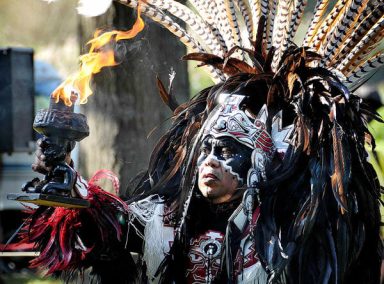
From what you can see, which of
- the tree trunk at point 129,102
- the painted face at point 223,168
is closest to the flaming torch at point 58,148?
the painted face at point 223,168

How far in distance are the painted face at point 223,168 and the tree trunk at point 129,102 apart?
201cm

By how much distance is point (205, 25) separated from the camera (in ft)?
17.0

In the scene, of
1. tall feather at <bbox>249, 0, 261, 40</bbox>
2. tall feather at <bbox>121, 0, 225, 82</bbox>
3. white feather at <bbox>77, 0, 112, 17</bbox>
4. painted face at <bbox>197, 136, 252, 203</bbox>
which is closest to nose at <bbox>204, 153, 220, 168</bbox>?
painted face at <bbox>197, 136, 252, 203</bbox>

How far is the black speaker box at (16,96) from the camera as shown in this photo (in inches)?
441

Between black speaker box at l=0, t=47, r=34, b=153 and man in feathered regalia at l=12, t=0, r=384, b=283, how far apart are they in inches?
248

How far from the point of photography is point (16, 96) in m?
11.2

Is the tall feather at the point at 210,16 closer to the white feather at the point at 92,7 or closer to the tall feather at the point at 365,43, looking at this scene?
the white feather at the point at 92,7

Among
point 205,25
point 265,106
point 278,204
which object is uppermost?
point 205,25

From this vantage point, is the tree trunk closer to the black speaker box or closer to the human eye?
the human eye

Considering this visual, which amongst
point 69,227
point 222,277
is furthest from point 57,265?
point 222,277

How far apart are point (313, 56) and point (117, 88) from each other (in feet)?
7.28

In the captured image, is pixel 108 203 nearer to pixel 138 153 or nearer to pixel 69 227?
pixel 69 227

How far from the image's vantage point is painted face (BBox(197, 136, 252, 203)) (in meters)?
4.66

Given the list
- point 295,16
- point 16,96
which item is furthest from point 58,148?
point 16,96
